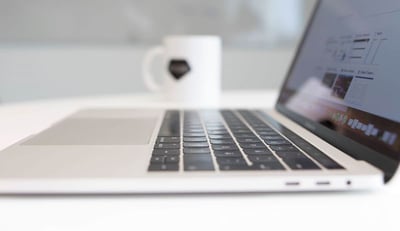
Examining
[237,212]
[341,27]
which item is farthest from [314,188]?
[341,27]

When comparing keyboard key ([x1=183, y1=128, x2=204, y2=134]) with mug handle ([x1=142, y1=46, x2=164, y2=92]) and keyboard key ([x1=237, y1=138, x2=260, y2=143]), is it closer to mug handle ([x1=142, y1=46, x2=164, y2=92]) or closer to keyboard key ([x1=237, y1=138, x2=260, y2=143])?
keyboard key ([x1=237, y1=138, x2=260, y2=143])

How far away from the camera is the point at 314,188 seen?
30 centimetres

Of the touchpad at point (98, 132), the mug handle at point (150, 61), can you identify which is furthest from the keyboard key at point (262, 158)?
the mug handle at point (150, 61)

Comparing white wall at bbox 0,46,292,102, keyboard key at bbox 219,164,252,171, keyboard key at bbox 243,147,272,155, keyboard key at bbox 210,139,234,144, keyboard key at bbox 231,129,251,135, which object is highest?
keyboard key at bbox 219,164,252,171

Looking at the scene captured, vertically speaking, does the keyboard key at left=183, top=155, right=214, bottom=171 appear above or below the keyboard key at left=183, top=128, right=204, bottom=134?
above

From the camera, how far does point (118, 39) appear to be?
1.72 metres

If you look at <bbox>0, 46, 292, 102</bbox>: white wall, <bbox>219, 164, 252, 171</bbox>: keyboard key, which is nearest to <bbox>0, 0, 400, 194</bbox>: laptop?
<bbox>219, 164, 252, 171</bbox>: keyboard key

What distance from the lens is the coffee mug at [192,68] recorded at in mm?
923

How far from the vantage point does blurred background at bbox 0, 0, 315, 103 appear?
1643 millimetres

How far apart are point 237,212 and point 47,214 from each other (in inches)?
4.4

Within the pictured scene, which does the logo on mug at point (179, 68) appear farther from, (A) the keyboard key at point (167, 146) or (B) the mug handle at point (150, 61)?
(A) the keyboard key at point (167, 146)

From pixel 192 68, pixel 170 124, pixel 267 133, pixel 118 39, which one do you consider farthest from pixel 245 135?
pixel 118 39

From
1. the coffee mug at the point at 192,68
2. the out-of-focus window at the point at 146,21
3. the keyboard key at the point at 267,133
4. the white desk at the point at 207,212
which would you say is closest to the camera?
the white desk at the point at 207,212

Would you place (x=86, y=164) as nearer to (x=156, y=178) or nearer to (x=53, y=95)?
(x=156, y=178)
